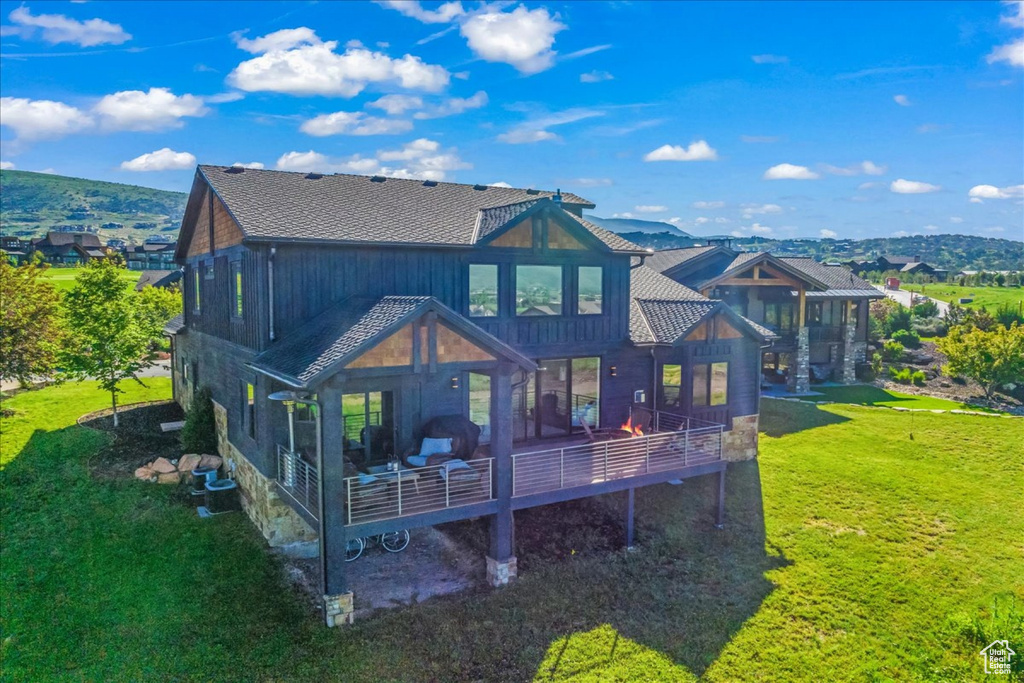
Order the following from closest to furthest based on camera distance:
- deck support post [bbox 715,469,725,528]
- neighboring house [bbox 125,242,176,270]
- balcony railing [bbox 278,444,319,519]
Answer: balcony railing [bbox 278,444,319,519] < deck support post [bbox 715,469,725,528] < neighboring house [bbox 125,242,176,270]

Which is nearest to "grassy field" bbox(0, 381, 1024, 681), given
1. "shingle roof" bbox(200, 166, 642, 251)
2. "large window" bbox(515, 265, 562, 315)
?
"large window" bbox(515, 265, 562, 315)

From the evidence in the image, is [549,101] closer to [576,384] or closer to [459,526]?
[576,384]

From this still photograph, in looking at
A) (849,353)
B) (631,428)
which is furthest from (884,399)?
(631,428)

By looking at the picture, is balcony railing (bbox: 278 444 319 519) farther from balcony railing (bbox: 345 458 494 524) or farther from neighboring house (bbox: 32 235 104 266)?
neighboring house (bbox: 32 235 104 266)

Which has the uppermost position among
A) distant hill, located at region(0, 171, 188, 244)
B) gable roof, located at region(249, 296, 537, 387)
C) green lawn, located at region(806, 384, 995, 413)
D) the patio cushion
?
distant hill, located at region(0, 171, 188, 244)

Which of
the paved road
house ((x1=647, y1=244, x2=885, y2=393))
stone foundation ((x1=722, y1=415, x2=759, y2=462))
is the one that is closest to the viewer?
stone foundation ((x1=722, y1=415, x2=759, y2=462))

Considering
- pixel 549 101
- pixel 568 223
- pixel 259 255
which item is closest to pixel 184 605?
pixel 259 255

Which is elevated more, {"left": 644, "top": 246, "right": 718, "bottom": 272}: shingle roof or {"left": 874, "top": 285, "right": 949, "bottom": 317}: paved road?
{"left": 644, "top": 246, "right": 718, "bottom": 272}: shingle roof
